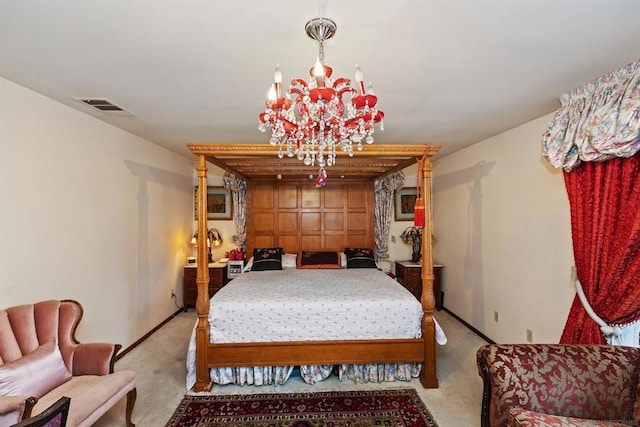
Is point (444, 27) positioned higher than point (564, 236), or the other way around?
point (444, 27)

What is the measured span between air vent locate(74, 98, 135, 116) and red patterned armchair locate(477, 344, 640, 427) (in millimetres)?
3360

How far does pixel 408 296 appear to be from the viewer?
2.82 m

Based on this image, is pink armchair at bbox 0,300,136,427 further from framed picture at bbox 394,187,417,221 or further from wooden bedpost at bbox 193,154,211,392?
framed picture at bbox 394,187,417,221

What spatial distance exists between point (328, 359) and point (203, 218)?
1.70 metres

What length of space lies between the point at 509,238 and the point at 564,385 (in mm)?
1885

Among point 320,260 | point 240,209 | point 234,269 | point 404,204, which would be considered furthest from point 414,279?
point 240,209

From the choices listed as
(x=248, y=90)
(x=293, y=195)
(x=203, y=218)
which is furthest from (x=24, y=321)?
(x=293, y=195)

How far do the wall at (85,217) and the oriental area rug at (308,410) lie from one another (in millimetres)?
1403

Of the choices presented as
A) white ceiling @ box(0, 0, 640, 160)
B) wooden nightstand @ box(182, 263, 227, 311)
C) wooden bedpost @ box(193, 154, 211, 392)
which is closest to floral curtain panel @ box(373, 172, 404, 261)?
white ceiling @ box(0, 0, 640, 160)

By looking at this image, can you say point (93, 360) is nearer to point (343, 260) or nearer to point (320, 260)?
point (320, 260)

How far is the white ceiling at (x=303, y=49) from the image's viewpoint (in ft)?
4.34

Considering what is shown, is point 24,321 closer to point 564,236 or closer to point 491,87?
point 491,87

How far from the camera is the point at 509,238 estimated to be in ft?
10.5

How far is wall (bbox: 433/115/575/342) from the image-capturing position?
8.55ft
